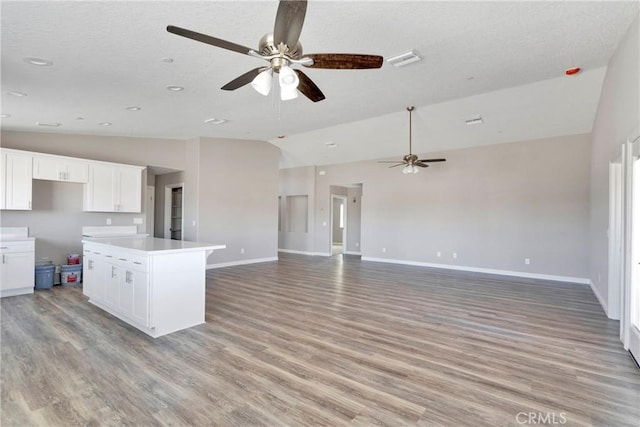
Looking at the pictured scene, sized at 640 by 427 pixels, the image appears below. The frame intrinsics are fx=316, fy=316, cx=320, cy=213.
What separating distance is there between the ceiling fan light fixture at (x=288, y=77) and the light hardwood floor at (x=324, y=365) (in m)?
2.29

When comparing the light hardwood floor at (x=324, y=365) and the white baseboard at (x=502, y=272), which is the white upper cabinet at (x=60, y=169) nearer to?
the light hardwood floor at (x=324, y=365)

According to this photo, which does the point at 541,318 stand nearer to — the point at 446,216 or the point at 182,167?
the point at 446,216

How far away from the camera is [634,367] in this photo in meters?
2.73

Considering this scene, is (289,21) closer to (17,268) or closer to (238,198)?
(17,268)

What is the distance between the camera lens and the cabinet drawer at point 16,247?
4797 millimetres

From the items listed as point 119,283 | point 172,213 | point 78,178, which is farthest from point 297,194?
point 119,283

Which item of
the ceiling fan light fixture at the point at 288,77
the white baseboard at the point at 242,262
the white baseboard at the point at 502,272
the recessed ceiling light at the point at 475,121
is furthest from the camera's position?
the white baseboard at the point at 242,262

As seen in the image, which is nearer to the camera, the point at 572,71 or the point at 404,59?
the point at 404,59

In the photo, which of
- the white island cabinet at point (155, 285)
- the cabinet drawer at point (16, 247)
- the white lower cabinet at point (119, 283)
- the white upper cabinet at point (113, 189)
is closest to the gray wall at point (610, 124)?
the white island cabinet at point (155, 285)

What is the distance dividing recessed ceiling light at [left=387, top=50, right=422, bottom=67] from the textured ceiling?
87mm

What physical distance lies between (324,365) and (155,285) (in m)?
1.95

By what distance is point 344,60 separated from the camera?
A: 7.95 ft

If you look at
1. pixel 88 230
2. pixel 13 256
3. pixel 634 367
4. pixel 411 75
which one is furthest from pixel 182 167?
pixel 634 367

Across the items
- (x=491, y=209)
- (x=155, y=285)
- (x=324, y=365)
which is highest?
(x=491, y=209)
